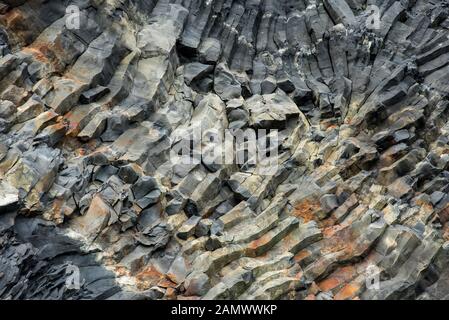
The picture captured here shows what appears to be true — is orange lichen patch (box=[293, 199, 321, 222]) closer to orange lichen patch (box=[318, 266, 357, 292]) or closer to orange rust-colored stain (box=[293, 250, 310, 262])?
orange rust-colored stain (box=[293, 250, 310, 262])

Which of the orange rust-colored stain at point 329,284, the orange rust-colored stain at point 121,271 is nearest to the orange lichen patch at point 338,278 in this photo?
the orange rust-colored stain at point 329,284

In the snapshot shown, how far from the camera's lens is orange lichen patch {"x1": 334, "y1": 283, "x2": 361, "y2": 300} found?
23016mm

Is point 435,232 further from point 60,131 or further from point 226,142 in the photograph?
point 60,131

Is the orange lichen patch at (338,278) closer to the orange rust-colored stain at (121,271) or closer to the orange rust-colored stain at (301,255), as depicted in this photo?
the orange rust-colored stain at (301,255)

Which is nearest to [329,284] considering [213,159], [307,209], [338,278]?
[338,278]

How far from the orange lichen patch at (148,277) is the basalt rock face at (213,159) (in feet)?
0.18

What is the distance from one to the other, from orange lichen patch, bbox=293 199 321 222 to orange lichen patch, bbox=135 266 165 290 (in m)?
6.80

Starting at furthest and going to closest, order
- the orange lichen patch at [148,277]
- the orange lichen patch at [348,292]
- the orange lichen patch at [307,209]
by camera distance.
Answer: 1. the orange lichen patch at [307,209]
2. the orange lichen patch at [348,292]
3. the orange lichen patch at [148,277]

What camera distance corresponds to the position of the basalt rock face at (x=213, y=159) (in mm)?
22156

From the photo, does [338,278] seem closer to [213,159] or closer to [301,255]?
[301,255]

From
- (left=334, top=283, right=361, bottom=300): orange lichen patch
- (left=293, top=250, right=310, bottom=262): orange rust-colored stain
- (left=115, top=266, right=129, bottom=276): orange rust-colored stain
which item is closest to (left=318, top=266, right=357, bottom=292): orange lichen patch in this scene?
(left=334, top=283, right=361, bottom=300): orange lichen patch

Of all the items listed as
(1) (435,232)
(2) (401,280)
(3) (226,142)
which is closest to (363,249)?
(2) (401,280)

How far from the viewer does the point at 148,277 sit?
22344 mm

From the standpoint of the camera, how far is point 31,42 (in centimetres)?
2658
